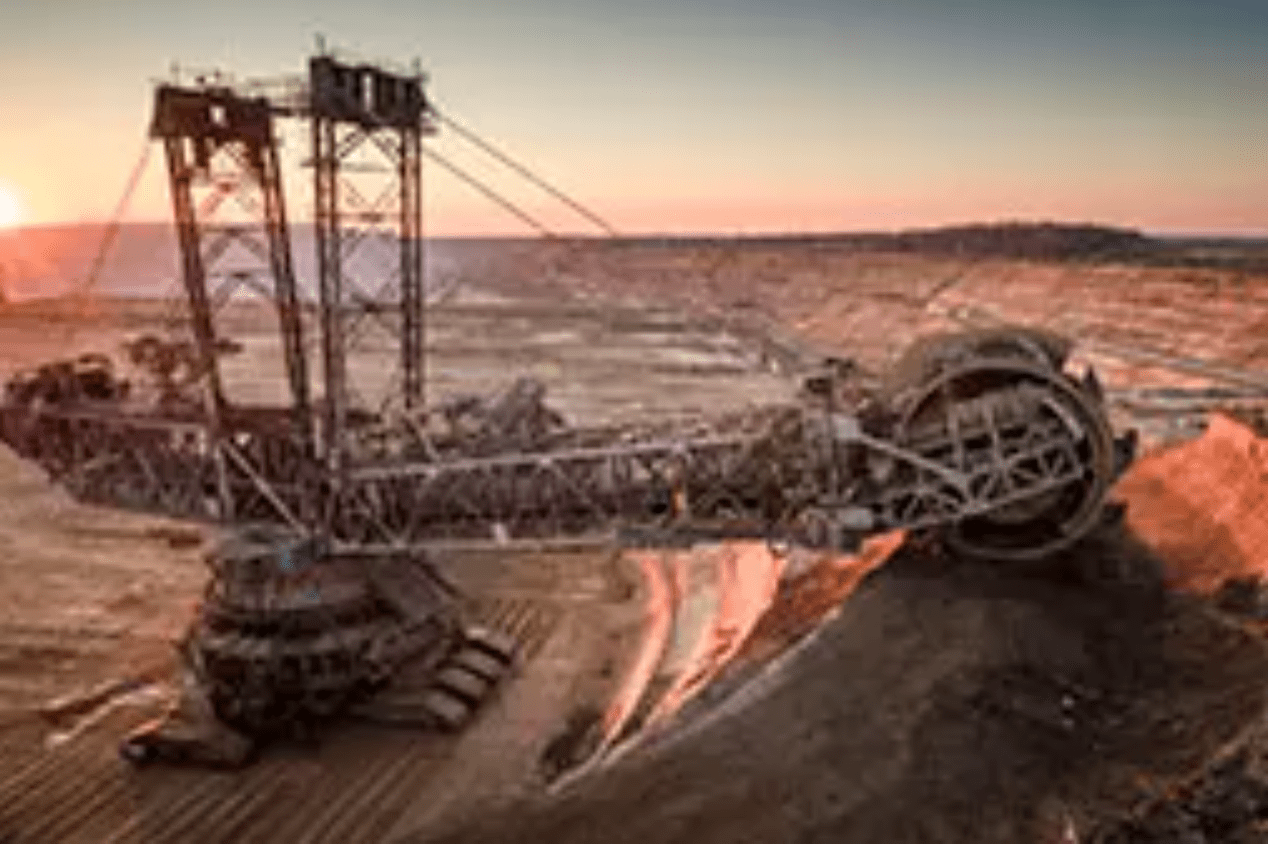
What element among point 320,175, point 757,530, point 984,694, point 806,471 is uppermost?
point 320,175

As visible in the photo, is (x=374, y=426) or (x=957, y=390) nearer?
(x=957, y=390)

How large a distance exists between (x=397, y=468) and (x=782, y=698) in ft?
26.0

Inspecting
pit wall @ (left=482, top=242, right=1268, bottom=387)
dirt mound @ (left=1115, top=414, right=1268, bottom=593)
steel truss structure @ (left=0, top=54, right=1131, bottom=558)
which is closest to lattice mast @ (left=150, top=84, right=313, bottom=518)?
steel truss structure @ (left=0, top=54, right=1131, bottom=558)

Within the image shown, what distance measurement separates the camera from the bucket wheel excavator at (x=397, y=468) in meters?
13.8

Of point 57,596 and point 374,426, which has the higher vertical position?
point 374,426

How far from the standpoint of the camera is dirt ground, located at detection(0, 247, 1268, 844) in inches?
392

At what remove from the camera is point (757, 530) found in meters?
14.1

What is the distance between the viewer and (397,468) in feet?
49.9

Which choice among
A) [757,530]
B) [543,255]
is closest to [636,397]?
[757,530]

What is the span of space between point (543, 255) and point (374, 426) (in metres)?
176

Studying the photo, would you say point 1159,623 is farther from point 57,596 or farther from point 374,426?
point 57,596

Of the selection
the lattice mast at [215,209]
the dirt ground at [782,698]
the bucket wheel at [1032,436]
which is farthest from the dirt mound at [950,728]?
the lattice mast at [215,209]

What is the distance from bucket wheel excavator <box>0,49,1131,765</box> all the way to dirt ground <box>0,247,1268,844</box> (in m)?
1.26

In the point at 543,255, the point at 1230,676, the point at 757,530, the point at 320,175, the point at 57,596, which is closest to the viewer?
the point at 1230,676
